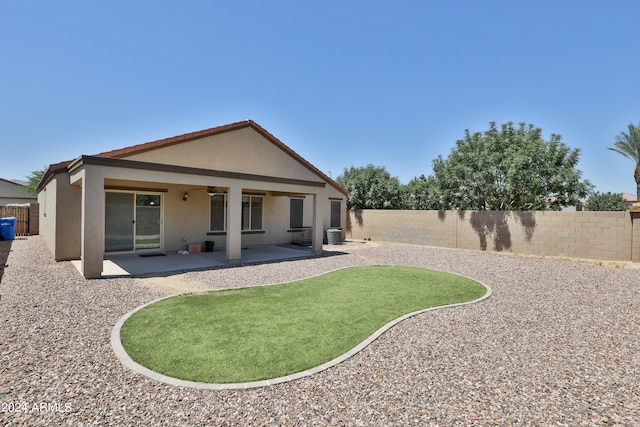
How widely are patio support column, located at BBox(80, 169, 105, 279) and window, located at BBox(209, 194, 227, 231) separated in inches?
253

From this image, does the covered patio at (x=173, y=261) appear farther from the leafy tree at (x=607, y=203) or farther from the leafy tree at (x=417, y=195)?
the leafy tree at (x=607, y=203)

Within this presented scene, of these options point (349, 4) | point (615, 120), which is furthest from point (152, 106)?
point (615, 120)

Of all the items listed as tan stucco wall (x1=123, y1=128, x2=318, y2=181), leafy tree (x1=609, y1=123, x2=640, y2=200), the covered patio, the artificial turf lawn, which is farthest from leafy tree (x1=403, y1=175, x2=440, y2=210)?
the artificial turf lawn

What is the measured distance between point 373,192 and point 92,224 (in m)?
22.1

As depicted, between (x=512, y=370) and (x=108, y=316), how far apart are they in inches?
274

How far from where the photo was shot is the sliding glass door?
12.9m

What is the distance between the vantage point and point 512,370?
13.9 feet

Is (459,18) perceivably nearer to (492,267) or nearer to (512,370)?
(492,267)

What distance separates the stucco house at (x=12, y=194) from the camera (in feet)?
118

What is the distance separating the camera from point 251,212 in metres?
17.1

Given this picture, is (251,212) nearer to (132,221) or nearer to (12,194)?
(132,221)

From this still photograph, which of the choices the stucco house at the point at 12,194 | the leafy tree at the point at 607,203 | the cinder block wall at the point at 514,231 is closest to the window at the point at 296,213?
the cinder block wall at the point at 514,231

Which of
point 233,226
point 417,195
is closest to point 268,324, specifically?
point 233,226

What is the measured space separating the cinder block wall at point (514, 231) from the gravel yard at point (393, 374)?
8097 millimetres
